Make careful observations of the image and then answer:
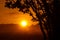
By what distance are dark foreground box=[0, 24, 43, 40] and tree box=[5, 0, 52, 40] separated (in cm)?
722

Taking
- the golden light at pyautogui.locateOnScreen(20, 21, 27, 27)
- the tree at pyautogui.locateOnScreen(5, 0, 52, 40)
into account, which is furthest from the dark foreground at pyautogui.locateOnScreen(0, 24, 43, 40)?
the tree at pyautogui.locateOnScreen(5, 0, 52, 40)

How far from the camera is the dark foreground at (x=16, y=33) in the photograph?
22.9 meters

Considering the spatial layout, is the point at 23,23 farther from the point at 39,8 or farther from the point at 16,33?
the point at 39,8

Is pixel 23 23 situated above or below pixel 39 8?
above

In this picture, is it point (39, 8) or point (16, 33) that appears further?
point (16, 33)

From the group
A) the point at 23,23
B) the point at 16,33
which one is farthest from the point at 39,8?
the point at 16,33

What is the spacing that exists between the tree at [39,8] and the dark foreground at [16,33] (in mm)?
7221

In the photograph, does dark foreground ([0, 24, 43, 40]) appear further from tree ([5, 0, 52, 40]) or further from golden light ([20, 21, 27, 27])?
tree ([5, 0, 52, 40])

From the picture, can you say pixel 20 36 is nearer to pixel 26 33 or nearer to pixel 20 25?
pixel 26 33

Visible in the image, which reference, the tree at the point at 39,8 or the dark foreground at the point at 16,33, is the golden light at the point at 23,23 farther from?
the tree at the point at 39,8

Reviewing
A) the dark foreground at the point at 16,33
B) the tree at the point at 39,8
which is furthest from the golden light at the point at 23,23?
the tree at the point at 39,8

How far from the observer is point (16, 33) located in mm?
24828

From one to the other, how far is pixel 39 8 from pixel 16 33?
1017cm

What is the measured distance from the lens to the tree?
47.6 ft
